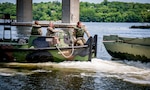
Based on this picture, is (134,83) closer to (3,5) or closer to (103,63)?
(103,63)

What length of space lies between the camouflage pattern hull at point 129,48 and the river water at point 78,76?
495mm

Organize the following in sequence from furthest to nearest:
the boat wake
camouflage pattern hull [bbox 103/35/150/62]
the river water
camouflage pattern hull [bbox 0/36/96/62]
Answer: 1. camouflage pattern hull [bbox 103/35/150/62]
2. camouflage pattern hull [bbox 0/36/96/62]
3. the boat wake
4. the river water

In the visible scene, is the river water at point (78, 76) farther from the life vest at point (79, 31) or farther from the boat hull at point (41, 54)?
the life vest at point (79, 31)

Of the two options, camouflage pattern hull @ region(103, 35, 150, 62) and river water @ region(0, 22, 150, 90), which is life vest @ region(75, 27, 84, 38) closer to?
river water @ region(0, 22, 150, 90)

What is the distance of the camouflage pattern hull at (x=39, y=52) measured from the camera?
63.4ft

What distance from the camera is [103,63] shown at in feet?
67.4

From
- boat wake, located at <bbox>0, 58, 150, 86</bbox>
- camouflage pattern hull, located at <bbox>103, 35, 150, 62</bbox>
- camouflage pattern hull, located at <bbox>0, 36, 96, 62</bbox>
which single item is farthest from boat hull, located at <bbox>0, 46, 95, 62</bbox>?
camouflage pattern hull, located at <bbox>103, 35, 150, 62</bbox>

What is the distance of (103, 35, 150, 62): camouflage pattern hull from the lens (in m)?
20.2

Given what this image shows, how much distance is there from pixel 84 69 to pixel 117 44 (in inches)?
174

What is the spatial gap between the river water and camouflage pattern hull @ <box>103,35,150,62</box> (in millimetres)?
495

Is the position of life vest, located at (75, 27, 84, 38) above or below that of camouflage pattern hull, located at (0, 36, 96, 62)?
above

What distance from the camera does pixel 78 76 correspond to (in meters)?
16.6

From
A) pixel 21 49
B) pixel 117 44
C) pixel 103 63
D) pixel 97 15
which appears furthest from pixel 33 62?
pixel 97 15

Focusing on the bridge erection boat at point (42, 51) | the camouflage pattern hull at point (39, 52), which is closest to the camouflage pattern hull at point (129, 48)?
the bridge erection boat at point (42, 51)
